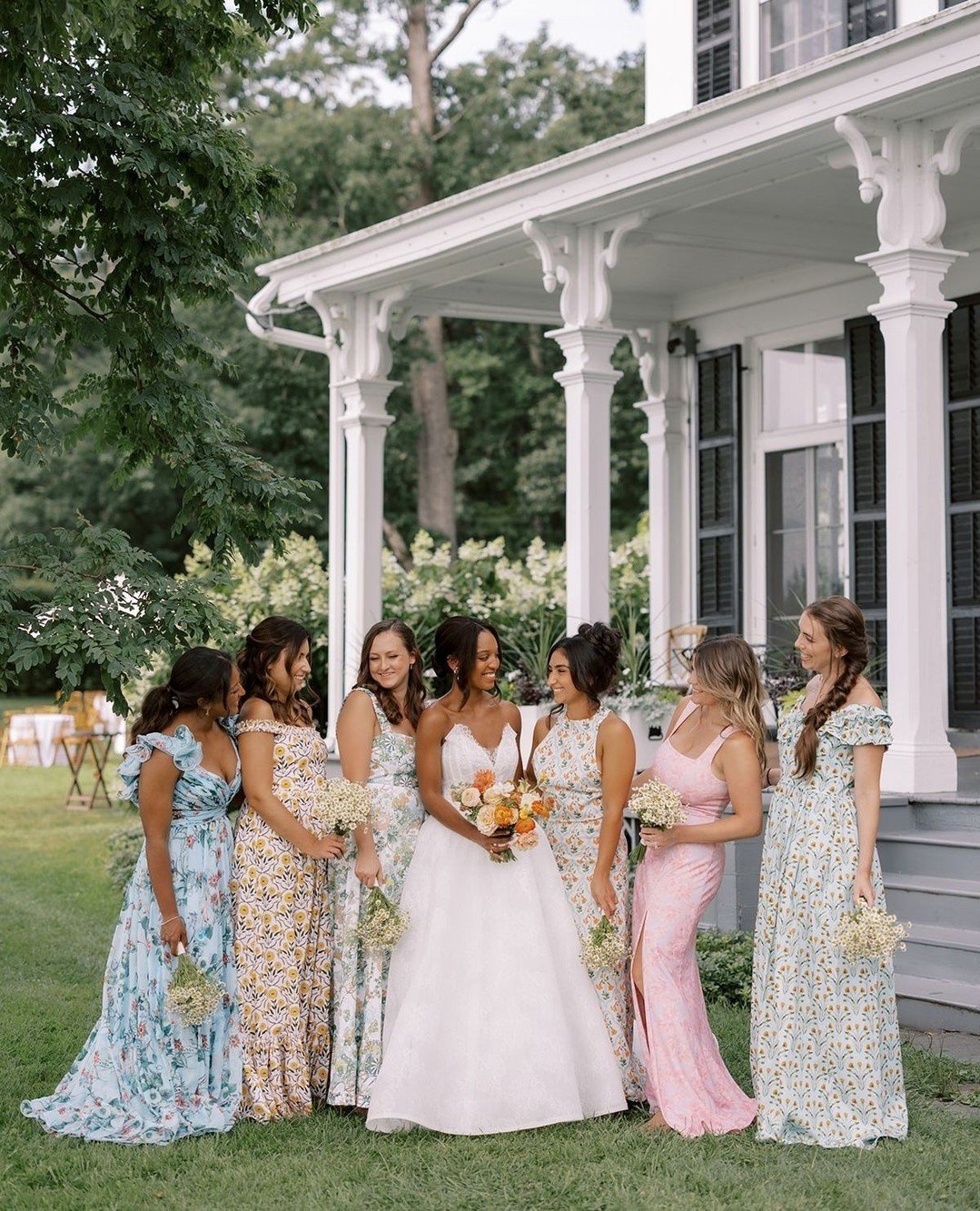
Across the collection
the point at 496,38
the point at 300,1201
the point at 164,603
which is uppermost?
the point at 496,38

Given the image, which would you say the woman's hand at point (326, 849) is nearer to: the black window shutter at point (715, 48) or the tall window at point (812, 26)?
the tall window at point (812, 26)

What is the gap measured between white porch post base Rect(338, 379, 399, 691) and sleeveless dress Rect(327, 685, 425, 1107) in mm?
5537

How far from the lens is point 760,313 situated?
11250mm

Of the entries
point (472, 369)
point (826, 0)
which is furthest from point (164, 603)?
point (472, 369)

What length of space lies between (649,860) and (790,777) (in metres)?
0.56

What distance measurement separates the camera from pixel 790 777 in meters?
5.18

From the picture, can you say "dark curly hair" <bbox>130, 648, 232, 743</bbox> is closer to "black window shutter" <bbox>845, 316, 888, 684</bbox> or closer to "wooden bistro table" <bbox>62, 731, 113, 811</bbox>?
"black window shutter" <bbox>845, 316, 888, 684</bbox>

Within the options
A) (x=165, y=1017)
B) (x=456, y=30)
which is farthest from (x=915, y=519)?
(x=456, y=30)

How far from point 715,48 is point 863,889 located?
7921mm

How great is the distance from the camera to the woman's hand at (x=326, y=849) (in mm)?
5391

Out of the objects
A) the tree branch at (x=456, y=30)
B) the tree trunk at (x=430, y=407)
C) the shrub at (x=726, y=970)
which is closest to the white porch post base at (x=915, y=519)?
the shrub at (x=726, y=970)

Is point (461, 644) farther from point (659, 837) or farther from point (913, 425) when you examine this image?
point (913, 425)

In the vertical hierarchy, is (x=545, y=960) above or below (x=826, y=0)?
below

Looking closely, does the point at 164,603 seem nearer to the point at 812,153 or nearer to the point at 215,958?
the point at 215,958
